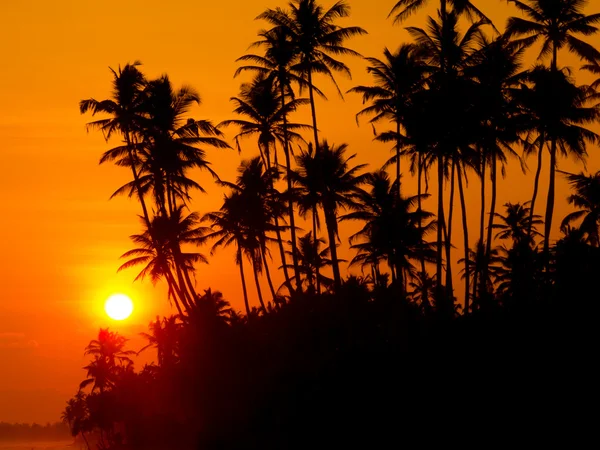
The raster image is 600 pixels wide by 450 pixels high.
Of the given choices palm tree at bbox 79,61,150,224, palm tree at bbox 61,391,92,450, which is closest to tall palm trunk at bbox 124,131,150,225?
palm tree at bbox 79,61,150,224

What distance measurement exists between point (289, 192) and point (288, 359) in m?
15.8

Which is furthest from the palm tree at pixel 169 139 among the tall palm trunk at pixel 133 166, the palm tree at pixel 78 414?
the palm tree at pixel 78 414

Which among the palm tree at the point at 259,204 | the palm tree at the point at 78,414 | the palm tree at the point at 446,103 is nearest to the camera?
the palm tree at the point at 446,103

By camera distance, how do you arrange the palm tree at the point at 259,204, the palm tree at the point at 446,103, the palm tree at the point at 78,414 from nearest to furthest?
the palm tree at the point at 446,103
the palm tree at the point at 259,204
the palm tree at the point at 78,414

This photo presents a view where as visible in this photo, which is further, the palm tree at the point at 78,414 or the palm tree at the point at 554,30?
the palm tree at the point at 78,414

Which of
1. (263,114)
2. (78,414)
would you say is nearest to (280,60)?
(263,114)

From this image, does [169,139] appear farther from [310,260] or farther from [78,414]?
[78,414]

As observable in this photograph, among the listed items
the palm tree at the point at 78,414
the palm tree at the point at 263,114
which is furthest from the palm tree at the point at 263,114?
the palm tree at the point at 78,414

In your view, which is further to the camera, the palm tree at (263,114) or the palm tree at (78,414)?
the palm tree at (78,414)

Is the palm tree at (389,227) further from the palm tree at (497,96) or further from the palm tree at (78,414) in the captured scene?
the palm tree at (78,414)

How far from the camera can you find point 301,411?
98.1 ft

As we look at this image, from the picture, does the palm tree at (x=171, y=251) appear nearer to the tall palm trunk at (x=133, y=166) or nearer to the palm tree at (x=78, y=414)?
the tall palm trunk at (x=133, y=166)

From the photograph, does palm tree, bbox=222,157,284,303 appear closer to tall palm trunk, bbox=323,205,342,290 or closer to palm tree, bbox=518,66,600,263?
tall palm trunk, bbox=323,205,342,290

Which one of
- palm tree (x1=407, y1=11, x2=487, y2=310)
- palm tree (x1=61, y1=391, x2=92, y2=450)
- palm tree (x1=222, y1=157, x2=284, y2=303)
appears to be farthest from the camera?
palm tree (x1=61, y1=391, x2=92, y2=450)
